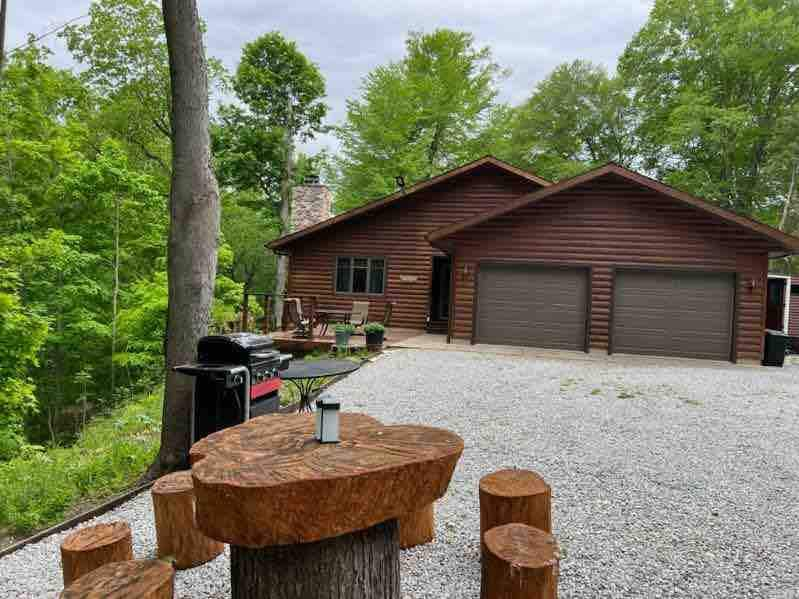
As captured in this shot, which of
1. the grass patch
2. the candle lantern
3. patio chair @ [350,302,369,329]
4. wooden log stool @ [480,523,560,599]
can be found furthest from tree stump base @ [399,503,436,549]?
patio chair @ [350,302,369,329]

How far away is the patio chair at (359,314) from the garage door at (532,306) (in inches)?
138

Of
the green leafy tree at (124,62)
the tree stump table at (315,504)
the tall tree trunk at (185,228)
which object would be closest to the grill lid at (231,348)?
the tall tree trunk at (185,228)

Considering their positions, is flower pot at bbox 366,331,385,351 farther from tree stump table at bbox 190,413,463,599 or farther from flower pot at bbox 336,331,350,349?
tree stump table at bbox 190,413,463,599

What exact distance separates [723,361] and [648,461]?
26.5ft

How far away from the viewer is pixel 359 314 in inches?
536

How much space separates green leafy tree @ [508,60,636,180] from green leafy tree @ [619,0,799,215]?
1065mm

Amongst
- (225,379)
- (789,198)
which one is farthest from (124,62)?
(789,198)

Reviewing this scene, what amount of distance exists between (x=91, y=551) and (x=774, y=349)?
12.9 m

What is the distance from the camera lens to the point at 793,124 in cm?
1956

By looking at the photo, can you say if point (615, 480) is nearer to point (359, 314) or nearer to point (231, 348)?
point (231, 348)

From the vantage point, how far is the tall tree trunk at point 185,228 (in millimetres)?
3930

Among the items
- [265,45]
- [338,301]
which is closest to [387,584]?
[338,301]

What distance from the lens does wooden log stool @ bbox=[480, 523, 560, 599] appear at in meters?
1.88

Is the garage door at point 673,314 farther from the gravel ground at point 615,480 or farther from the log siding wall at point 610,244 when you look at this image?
the gravel ground at point 615,480
